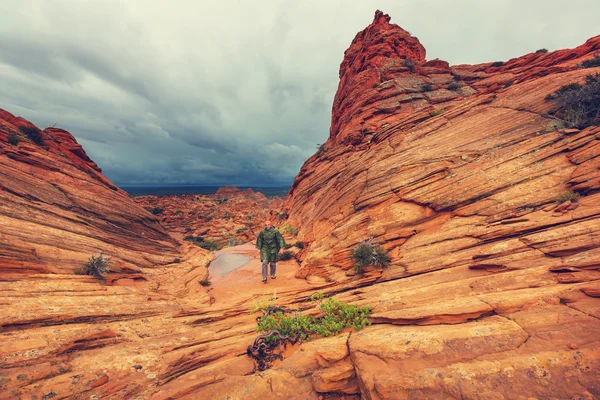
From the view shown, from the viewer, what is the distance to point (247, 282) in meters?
13.6

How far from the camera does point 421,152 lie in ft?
46.3

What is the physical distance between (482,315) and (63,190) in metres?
23.9

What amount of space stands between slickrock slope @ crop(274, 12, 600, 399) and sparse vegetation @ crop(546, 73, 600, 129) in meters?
0.54

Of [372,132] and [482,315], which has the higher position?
[372,132]

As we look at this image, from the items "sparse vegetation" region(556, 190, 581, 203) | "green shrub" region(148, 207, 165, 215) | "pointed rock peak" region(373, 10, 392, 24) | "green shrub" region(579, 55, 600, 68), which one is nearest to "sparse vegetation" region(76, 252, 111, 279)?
"sparse vegetation" region(556, 190, 581, 203)

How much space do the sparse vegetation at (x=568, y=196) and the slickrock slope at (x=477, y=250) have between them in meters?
0.14

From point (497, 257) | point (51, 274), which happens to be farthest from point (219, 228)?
point (497, 257)

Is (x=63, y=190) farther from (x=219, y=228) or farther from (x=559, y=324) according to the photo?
(x=219, y=228)

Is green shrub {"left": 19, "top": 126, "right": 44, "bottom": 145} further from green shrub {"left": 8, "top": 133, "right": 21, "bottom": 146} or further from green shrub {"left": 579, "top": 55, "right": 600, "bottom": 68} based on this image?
green shrub {"left": 579, "top": 55, "right": 600, "bottom": 68}

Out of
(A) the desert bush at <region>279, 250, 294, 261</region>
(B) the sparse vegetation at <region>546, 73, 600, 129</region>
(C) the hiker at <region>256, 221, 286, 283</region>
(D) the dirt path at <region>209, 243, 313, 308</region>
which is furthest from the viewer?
(A) the desert bush at <region>279, 250, 294, 261</region>

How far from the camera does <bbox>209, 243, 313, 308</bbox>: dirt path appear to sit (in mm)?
11005

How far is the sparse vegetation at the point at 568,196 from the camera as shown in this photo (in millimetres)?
7832

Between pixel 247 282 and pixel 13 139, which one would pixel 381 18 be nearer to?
pixel 247 282

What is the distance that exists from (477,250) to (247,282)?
36.0 ft
